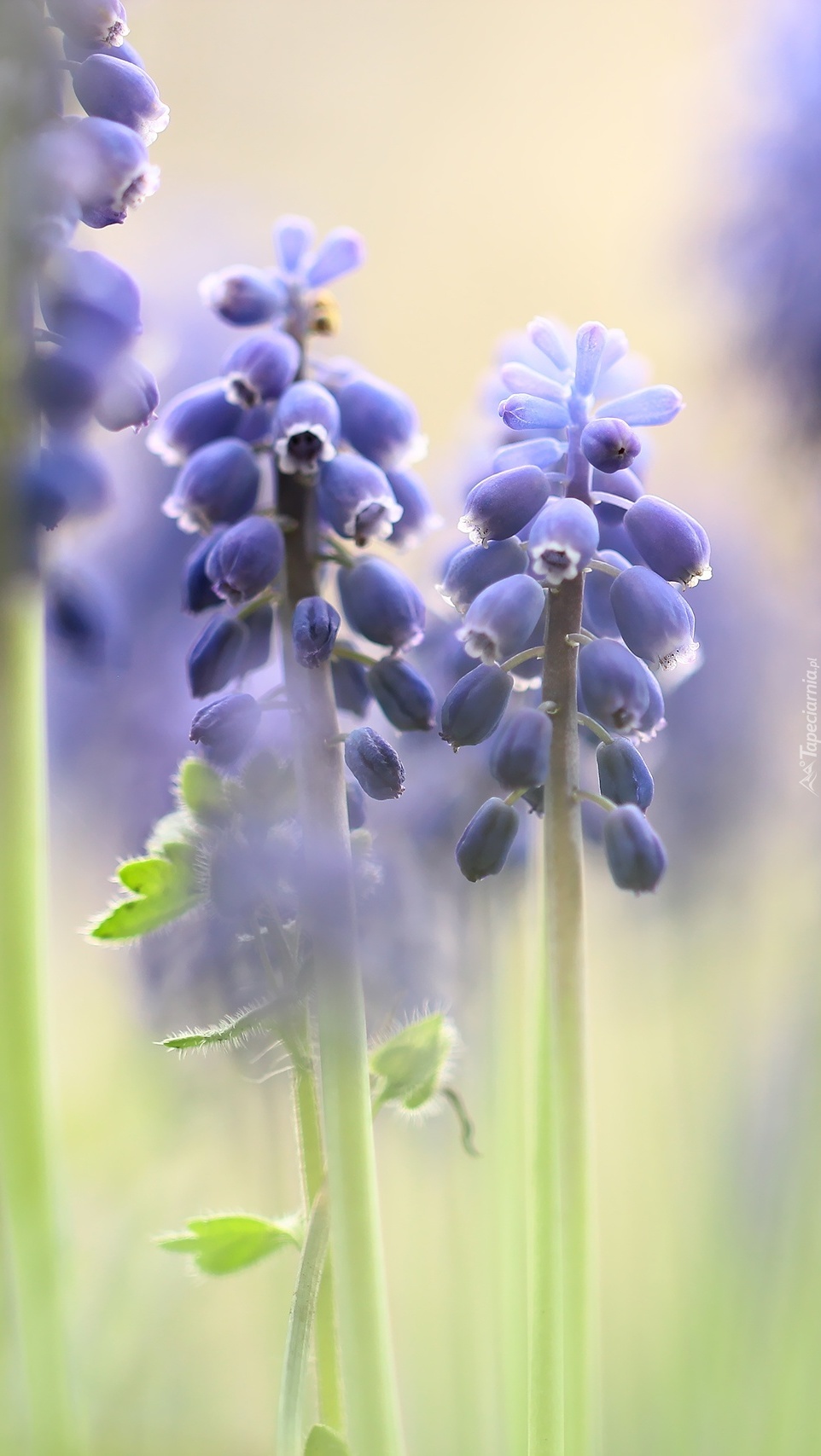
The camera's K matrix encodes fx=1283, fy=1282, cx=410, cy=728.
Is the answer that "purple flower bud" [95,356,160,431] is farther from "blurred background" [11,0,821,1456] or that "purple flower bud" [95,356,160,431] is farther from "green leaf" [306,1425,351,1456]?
"green leaf" [306,1425,351,1456]


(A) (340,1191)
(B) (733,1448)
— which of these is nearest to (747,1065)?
(B) (733,1448)

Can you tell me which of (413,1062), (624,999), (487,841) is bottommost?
(624,999)

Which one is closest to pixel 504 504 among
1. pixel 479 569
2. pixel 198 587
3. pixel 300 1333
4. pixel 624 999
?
pixel 479 569

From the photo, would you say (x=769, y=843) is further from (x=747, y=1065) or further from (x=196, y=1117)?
(x=196, y=1117)

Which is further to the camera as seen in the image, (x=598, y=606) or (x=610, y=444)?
(x=598, y=606)

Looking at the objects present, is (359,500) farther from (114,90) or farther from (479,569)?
(114,90)

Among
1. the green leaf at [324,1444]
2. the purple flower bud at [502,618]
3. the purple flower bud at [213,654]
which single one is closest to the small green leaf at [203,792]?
the purple flower bud at [213,654]
